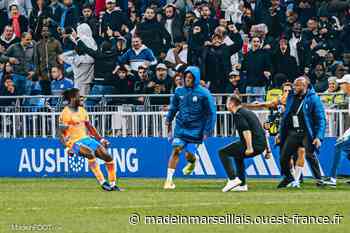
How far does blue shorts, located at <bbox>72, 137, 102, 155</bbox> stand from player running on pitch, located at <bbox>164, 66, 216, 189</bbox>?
1.48m

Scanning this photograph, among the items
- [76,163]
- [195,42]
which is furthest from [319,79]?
A: [76,163]

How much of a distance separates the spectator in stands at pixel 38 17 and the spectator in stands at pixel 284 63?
6.67 m

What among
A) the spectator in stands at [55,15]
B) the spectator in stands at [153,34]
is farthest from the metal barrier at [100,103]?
the spectator in stands at [55,15]

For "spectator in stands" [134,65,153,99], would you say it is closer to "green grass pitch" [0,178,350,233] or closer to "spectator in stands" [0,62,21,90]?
"spectator in stands" [0,62,21,90]

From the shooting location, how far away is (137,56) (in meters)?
31.5

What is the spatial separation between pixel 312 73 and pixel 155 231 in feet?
45.4

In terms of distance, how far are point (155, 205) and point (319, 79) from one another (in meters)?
10.1

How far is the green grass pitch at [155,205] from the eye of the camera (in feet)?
56.9

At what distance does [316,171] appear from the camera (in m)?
25.3

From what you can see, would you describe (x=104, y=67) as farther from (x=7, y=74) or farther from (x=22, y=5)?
(x=22, y=5)

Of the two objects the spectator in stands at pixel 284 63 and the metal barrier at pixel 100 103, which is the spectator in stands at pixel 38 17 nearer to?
A: the metal barrier at pixel 100 103

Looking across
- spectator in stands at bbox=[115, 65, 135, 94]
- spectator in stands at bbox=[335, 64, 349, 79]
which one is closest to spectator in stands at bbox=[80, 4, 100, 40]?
spectator in stands at bbox=[115, 65, 135, 94]

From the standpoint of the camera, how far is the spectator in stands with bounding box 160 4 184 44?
32250mm

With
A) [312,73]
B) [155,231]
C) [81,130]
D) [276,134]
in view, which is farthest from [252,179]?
[155,231]
